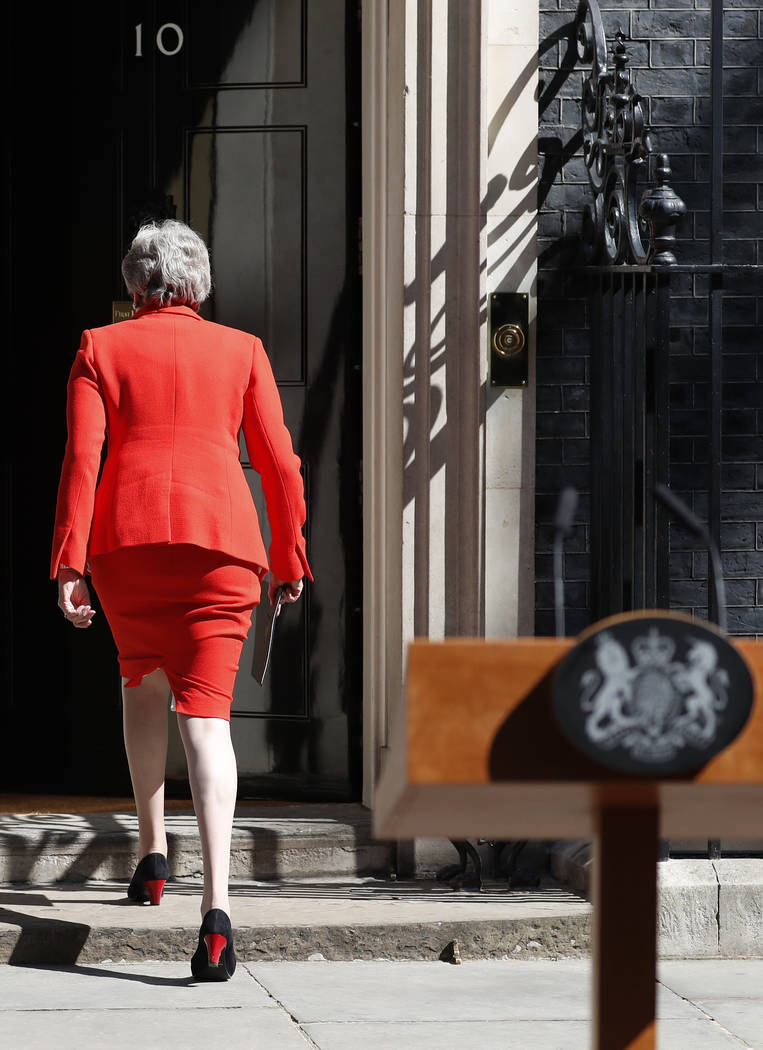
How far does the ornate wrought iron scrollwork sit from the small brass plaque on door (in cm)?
175

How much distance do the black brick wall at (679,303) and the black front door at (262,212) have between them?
804 millimetres

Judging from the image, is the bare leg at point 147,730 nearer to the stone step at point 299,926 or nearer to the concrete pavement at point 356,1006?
the stone step at point 299,926

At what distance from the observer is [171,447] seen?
13.6ft

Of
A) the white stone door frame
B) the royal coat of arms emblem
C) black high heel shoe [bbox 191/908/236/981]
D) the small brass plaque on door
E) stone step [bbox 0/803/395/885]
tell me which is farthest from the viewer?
the small brass plaque on door

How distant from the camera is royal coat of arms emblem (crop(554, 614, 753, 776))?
155cm

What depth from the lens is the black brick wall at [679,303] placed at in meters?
5.23

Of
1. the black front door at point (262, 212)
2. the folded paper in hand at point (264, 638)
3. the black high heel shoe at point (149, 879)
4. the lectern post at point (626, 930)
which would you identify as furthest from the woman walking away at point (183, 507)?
the lectern post at point (626, 930)

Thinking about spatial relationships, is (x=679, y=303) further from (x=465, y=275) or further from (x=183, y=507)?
(x=183, y=507)

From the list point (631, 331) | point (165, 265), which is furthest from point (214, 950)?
point (631, 331)

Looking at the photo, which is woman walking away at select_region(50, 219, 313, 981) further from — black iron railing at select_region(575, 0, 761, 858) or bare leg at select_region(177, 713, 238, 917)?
black iron railing at select_region(575, 0, 761, 858)

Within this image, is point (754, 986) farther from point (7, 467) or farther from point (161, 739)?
point (7, 467)

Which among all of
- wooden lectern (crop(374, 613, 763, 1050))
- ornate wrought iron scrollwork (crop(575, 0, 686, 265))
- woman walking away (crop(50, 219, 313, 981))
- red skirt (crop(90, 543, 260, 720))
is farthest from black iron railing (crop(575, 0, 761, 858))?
wooden lectern (crop(374, 613, 763, 1050))

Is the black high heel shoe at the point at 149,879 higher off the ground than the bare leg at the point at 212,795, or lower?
lower

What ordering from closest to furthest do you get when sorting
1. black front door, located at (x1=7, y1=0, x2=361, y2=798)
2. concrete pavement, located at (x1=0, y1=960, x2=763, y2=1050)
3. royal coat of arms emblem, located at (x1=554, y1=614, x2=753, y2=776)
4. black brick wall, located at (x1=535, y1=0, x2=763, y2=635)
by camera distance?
royal coat of arms emblem, located at (x1=554, y1=614, x2=753, y2=776), concrete pavement, located at (x1=0, y1=960, x2=763, y2=1050), black brick wall, located at (x1=535, y1=0, x2=763, y2=635), black front door, located at (x1=7, y1=0, x2=361, y2=798)
